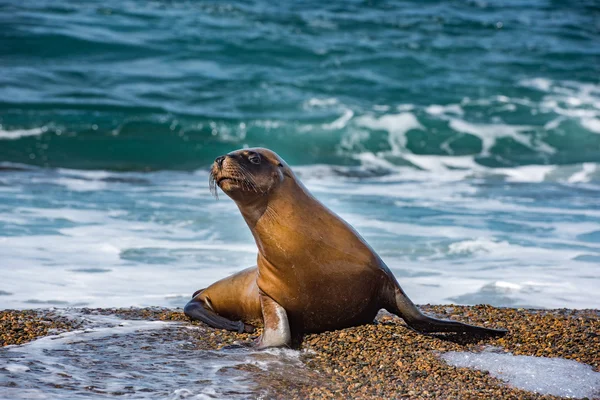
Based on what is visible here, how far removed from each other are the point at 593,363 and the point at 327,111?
43.9 ft

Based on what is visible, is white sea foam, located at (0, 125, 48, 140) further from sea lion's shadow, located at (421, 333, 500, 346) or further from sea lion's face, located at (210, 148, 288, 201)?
sea lion's shadow, located at (421, 333, 500, 346)

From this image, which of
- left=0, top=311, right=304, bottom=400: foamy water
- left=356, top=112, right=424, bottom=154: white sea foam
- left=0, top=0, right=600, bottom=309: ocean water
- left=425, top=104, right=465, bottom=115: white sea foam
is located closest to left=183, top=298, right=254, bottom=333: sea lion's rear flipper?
left=0, top=311, right=304, bottom=400: foamy water

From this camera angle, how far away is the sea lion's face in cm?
455

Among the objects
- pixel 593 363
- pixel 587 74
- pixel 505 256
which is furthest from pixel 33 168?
pixel 587 74

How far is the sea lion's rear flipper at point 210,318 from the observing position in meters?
5.16

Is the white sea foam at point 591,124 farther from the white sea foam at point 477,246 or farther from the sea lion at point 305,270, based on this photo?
the sea lion at point 305,270

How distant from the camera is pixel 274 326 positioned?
4703 mm

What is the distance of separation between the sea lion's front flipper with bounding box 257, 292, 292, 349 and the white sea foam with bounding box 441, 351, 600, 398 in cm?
79

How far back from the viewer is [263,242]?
4.80 m

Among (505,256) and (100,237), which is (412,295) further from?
(100,237)

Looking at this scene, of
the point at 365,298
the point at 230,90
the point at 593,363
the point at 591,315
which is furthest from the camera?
the point at 230,90

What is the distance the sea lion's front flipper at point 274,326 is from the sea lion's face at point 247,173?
0.57 meters

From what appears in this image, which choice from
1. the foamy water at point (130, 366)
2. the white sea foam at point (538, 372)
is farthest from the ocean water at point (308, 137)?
the white sea foam at point (538, 372)

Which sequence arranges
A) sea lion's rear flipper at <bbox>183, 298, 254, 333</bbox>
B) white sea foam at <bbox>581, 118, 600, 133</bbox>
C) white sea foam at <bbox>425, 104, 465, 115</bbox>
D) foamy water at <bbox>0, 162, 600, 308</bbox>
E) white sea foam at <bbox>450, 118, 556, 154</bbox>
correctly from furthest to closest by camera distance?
white sea foam at <bbox>425, 104, 465, 115</bbox>, white sea foam at <bbox>581, 118, 600, 133</bbox>, white sea foam at <bbox>450, 118, 556, 154</bbox>, foamy water at <bbox>0, 162, 600, 308</bbox>, sea lion's rear flipper at <bbox>183, 298, 254, 333</bbox>
